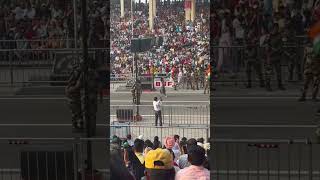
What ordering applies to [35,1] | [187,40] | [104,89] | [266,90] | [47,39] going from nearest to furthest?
1. [187,40]
2. [104,89]
3. [35,1]
4. [47,39]
5. [266,90]

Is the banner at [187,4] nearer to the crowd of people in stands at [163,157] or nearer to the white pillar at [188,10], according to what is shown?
the white pillar at [188,10]

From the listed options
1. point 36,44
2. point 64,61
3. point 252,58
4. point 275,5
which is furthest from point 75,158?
point 252,58

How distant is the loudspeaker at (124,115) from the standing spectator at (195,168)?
0.59m

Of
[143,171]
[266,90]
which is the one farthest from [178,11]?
[266,90]

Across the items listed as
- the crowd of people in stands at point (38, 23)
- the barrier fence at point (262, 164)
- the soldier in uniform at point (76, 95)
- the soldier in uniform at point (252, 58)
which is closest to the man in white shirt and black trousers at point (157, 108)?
the barrier fence at point (262, 164)

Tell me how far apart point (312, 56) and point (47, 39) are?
150 inches

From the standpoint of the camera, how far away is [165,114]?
18.5 ft

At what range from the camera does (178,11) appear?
5266mm

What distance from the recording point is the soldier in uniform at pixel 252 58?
9375mm

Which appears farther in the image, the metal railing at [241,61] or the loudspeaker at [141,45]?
the metal railing at [241,61]

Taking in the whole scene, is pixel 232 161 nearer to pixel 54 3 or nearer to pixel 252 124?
pixel 252 124

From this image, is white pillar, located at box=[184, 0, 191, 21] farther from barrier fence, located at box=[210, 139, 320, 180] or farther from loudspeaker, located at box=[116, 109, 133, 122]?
barrier fence, located at box=[210, 139, 320, 180]

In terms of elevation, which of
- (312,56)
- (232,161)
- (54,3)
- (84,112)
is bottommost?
(232,161)

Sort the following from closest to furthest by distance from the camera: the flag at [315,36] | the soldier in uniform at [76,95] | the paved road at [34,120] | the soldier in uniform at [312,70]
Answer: the soldier in uniform at [76,95], the paved road at [34,120], the flag at [315,36], the soldier in uniform at [312,70]
